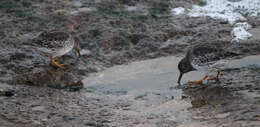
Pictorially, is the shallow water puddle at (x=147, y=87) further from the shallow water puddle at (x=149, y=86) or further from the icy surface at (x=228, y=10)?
the icy surface at (x=228, y=10)

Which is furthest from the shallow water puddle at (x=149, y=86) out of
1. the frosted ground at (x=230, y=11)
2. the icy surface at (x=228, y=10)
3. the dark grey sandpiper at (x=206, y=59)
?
the icy surface at (x=228, y=10)

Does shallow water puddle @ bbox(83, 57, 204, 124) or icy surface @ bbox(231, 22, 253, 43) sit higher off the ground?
icy surface @ bbox(231, 22, 253, 43)

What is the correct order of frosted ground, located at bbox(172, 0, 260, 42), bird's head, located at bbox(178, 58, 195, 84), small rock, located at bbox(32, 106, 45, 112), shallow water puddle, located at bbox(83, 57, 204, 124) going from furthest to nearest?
frosted ground, located at bbox(172, 0, 260, 42)
bird's head, located at bbox(178, 58, 195, 84)
shallow water puddle, located at bbox(83, 57, 204, 124)
small rock, located at bbox(32, 106, 45, 112)

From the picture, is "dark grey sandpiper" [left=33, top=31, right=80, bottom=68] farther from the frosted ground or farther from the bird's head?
the frosted ground

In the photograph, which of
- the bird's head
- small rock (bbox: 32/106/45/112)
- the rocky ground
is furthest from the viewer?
the bird's head

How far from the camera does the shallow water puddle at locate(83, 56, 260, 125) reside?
6160mm

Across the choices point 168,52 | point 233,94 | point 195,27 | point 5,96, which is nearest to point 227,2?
point 195,27

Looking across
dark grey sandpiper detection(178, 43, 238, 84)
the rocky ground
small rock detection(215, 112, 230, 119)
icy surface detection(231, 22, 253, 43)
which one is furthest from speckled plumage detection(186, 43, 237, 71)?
small rock detection(215, 112, 230, 119)

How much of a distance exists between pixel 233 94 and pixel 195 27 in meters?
3.78

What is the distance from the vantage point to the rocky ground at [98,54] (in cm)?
573

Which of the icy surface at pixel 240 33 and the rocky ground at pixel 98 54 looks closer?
the rocky ground at pixel 98 54

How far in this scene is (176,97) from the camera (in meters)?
6.80

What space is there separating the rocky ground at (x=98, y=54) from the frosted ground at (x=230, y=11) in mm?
268

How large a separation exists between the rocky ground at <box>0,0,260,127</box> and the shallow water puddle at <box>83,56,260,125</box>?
0.24 m
